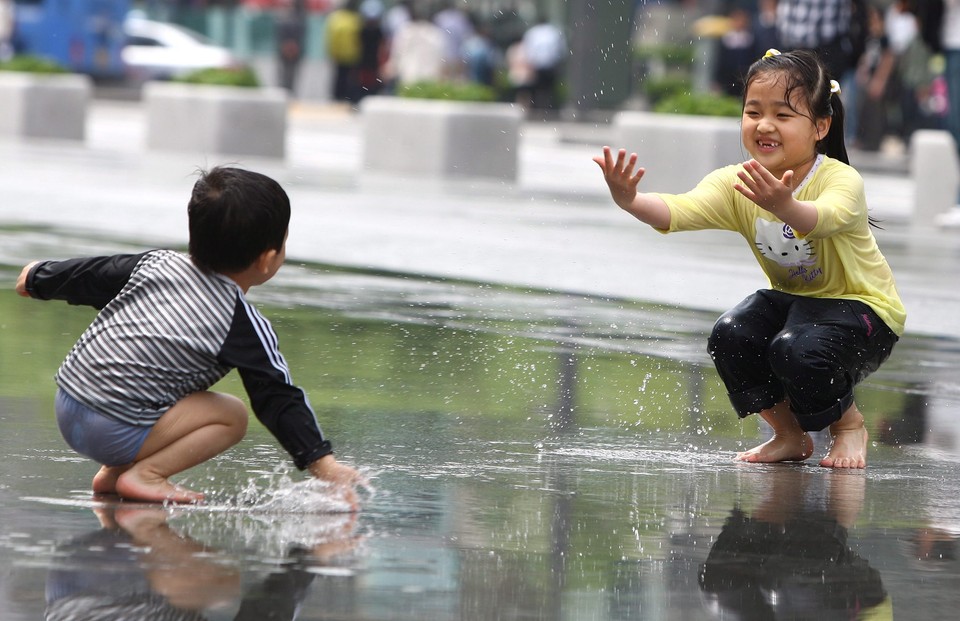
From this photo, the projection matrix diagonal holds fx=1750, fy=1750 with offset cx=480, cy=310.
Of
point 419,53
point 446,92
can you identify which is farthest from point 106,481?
point 419,53

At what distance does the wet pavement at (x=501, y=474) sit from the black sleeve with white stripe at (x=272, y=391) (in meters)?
0.16

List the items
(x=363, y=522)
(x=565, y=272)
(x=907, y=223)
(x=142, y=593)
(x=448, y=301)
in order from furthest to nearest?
(x=907, y=223) → (x=565, y=272) → (x=448, y=301) → (x=363, y=522) → (x=142, y=593)

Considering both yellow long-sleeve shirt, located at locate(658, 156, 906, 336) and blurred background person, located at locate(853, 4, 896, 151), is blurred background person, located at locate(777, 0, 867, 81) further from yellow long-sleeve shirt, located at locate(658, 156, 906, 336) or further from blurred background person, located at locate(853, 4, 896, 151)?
yellow long-sleeve shirt, located at locate(658, 156, 906, 336)

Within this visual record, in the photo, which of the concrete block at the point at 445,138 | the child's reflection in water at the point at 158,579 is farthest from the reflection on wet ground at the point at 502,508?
the concrete block at the point at 445,138

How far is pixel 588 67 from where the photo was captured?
24.7 m

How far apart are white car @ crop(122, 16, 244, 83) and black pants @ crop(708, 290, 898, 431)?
30662mm

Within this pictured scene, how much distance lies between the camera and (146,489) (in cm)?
387

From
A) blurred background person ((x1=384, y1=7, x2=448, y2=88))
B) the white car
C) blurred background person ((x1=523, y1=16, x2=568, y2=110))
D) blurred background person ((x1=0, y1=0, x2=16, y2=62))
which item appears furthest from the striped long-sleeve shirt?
the white car

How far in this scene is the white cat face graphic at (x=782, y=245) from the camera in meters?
4.86

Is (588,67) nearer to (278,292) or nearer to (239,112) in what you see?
(239,112)

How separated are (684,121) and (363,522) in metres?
11.4

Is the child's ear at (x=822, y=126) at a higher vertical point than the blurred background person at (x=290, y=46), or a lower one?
higher

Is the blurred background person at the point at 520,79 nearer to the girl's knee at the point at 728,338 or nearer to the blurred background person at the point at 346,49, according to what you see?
the blurred background person at the point at 346,49

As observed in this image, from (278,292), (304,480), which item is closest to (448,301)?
(278,292)
